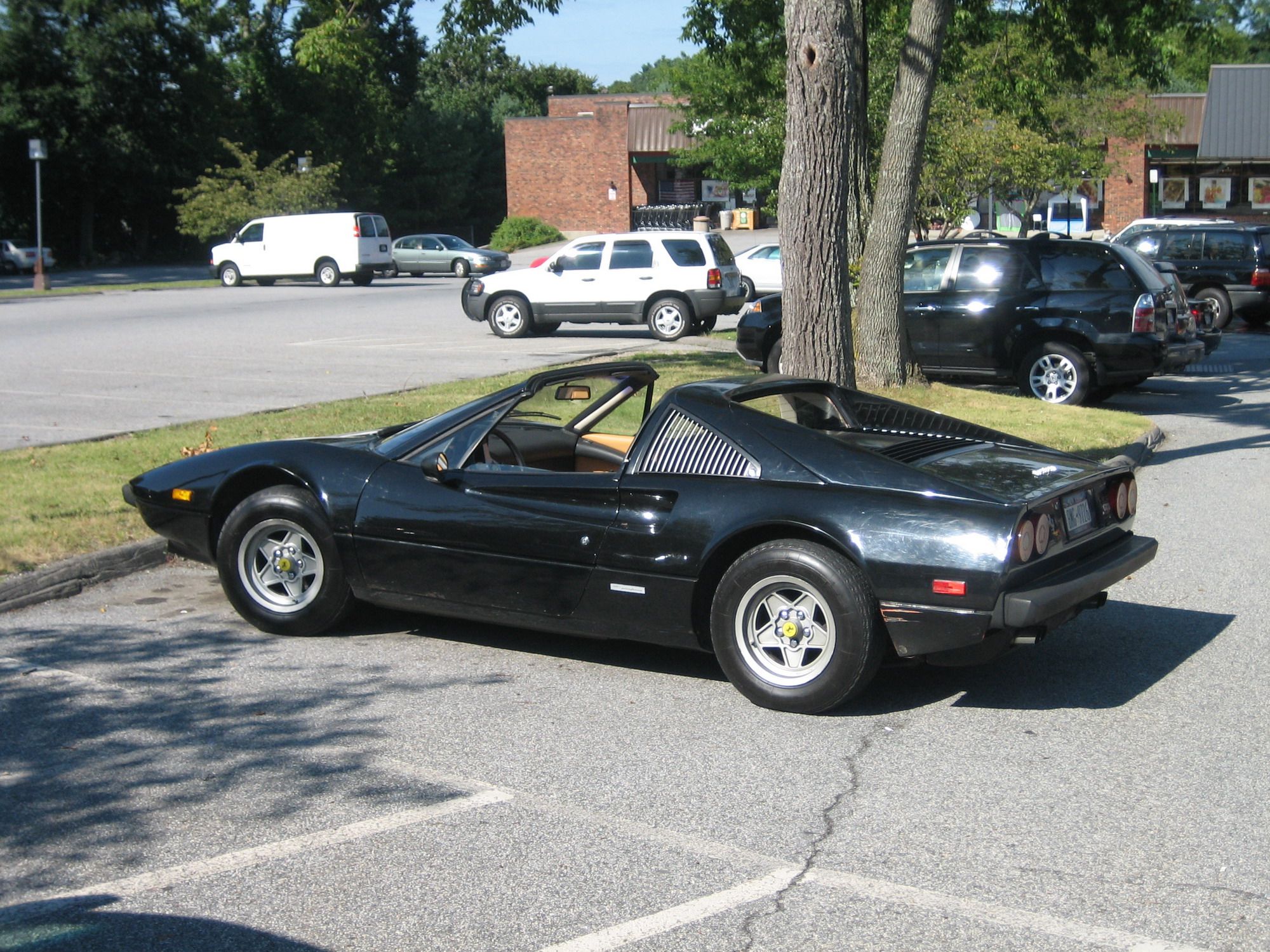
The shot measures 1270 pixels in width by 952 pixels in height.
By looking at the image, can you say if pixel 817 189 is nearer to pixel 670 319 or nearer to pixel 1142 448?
pixel 1142 448

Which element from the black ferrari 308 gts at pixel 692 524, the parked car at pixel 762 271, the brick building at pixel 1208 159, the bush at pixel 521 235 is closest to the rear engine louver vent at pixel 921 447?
the black ferrari 308 gts at pixel 692 524

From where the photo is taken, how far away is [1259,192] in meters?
43.2

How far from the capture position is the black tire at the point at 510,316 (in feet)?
73.5

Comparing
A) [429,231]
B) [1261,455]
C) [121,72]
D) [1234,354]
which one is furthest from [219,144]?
[1261,455]

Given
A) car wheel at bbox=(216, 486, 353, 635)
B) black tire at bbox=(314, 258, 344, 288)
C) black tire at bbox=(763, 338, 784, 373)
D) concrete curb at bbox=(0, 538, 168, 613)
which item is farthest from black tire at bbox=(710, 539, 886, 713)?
black tire at bbox=(314, 258, 344, 288)

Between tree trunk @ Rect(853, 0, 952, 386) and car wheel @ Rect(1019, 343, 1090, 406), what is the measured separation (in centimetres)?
152

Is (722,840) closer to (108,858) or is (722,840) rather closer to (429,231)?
(108,858)

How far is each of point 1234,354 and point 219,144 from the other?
157 feet

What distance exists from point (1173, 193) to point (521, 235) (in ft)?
89.1

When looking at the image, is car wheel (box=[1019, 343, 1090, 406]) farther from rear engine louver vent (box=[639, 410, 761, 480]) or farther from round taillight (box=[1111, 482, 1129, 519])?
rear engine louver vent (box=[639, 410, 761, 480])

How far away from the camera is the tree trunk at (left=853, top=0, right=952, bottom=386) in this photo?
14047 millimetres

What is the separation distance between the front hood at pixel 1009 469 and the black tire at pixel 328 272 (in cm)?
3508

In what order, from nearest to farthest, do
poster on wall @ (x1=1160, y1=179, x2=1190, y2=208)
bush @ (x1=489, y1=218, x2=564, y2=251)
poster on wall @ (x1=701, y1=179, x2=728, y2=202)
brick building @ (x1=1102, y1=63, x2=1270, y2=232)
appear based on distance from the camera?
brick building @ (x1=1102, y1=63, x2=1270, y2=232) → poster on wall @ (x1=1160, y1=179, x2=1190, y2=208) → bush @ (x1=489, y1=218, x2=564, y2=251) → poster on wall @ (x1=701, y1=179, x2=728, y2=202)

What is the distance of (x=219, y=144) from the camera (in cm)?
5794
